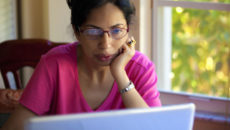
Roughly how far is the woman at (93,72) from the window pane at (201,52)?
0.78 meters

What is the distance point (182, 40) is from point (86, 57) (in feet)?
3.16

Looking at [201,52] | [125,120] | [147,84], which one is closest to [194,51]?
[201,52]

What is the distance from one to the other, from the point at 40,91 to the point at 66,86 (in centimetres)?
11

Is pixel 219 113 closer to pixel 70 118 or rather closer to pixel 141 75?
pixel 141 75

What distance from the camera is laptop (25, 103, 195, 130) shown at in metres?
0.86

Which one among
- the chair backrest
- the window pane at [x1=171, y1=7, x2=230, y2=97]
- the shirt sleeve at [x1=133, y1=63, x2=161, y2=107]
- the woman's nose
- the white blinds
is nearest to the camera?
the woman's nose

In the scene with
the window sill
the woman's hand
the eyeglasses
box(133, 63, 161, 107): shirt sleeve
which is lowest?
the window sill

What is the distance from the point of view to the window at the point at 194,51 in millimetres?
2299

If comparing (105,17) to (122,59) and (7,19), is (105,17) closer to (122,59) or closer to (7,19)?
(122,59)

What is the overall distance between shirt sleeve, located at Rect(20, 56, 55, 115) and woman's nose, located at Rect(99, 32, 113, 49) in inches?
9.6

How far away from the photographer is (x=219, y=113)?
232 cm

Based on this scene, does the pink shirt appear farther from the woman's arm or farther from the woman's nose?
the woman's nose

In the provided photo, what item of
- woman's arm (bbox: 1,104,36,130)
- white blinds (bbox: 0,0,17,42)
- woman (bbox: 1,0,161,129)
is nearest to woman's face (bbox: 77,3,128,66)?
woman (bbox: 1,0,161,129)

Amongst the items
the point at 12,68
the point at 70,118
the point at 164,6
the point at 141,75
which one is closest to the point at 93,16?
the point at 141,75
